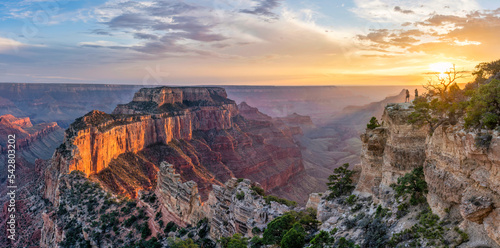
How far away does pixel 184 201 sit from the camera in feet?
108

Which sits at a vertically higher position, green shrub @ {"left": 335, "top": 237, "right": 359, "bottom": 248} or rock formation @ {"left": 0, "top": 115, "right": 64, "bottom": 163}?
green shrub @ {"left": 335, "top": 237, "right": 359, "bottom": 248}

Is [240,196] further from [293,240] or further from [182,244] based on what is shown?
[293,240]

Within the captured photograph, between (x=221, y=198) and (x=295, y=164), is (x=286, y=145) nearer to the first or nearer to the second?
(x=295, y=164)

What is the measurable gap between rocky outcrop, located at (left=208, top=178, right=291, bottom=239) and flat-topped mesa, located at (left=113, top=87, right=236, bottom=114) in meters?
63.2

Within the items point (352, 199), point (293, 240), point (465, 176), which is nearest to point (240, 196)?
point (293, 240)

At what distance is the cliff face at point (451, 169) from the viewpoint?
1194 centimetres

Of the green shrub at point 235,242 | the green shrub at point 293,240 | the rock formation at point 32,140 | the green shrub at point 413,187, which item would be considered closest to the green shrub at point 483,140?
the green shrub at point 413,187

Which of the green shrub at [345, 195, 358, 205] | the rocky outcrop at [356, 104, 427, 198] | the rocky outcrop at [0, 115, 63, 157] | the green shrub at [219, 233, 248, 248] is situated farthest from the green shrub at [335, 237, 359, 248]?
the rocky outcrop at [0, 115, 63, 157]

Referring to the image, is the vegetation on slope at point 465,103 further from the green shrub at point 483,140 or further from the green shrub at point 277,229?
the green shrub at point 277,229

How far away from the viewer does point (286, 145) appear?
120 metres

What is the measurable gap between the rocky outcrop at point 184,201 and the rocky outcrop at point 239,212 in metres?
1.93

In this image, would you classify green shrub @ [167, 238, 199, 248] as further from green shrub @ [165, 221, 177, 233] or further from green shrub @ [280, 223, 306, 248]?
green shrub @ [280, 223, 306, 248]

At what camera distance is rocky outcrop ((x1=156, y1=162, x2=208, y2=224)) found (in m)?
32.5

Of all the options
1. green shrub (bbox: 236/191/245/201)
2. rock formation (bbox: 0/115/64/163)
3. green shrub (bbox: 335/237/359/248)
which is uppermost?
green shrub (bbox: 335/237/359/248)
